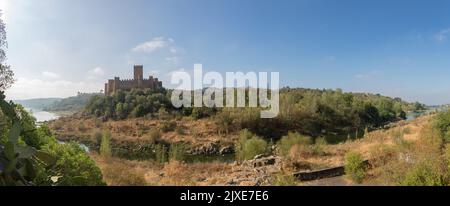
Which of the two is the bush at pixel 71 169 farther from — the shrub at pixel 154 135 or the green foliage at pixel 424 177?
the shrub at pixel 154 135

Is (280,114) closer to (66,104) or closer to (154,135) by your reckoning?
(154,135)

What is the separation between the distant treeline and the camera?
126 ft

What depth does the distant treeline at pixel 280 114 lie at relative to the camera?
38.4 meters

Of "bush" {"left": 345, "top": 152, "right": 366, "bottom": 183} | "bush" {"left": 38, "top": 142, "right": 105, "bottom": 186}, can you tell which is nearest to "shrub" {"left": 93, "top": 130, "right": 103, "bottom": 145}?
"bush" {"left": 345, "top": 152, "right": 366, "bottom": 183}

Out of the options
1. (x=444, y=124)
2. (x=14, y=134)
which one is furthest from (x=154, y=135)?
(x=14, y=134)

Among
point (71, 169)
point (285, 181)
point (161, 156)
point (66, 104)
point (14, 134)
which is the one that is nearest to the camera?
point (14, 134)

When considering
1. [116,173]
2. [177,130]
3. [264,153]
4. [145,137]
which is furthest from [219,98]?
[116,173]

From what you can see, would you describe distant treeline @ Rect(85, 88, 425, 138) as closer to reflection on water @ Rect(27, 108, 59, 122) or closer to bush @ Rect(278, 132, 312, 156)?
reflection on water @ Rect(27, 108, 59, 122)

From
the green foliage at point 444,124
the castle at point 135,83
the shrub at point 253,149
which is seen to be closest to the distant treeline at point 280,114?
the castle at point 135,83

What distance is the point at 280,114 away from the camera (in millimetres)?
39781

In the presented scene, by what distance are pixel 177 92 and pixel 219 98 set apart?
25.4 ft

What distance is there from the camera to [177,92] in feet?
157
